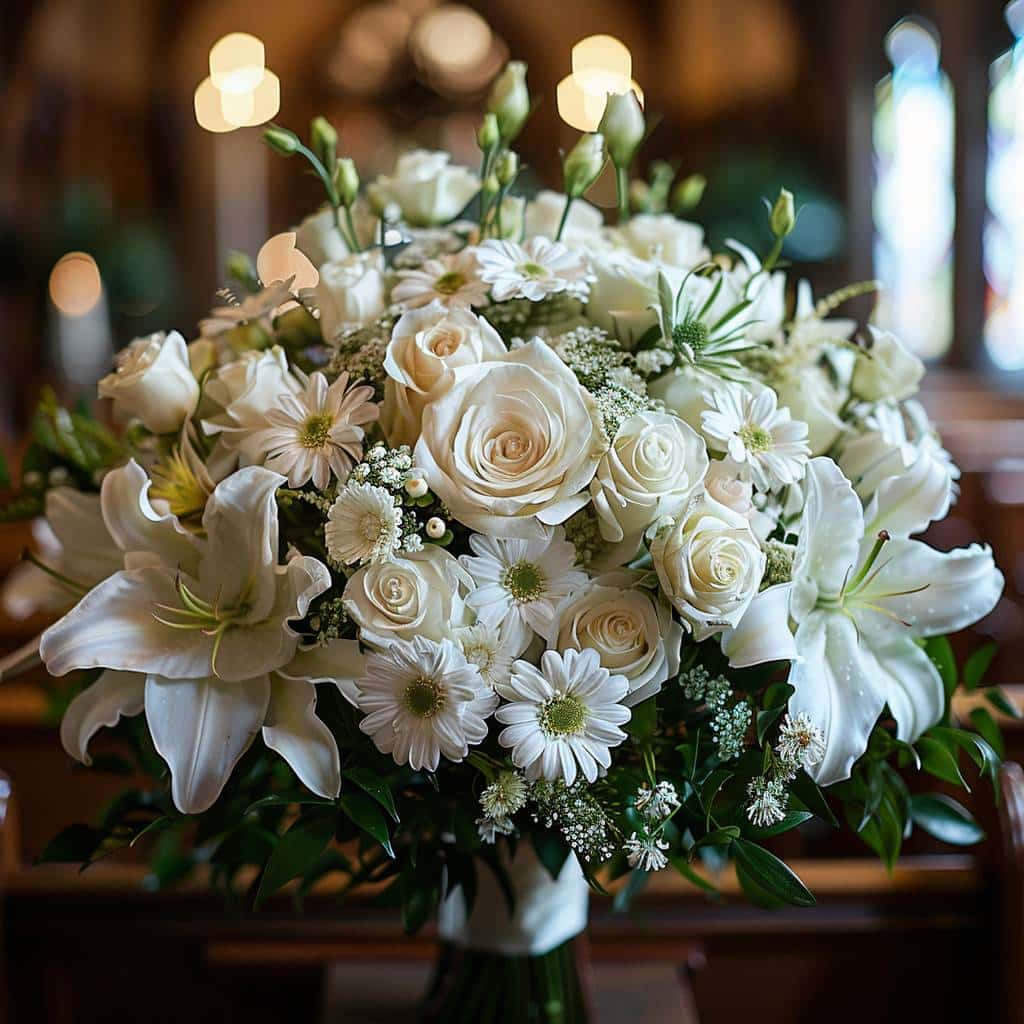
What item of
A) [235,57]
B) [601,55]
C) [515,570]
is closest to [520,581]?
[515,570]

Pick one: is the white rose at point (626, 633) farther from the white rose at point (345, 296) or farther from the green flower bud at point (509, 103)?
the green flower bud at point (509, 103)

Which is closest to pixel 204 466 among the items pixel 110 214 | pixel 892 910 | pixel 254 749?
pixel 254 749

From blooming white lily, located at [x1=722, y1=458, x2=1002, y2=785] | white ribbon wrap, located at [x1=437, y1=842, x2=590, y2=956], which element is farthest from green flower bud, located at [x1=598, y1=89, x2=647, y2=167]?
white ribbon wrap, located at [x1=437, y1=842, x2=590, y2=956]

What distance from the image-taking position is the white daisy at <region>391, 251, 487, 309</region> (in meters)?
0.70

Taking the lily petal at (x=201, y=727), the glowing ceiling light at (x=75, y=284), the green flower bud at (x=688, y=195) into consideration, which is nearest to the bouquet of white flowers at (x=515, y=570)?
the lily petal at (x=201, y=727)

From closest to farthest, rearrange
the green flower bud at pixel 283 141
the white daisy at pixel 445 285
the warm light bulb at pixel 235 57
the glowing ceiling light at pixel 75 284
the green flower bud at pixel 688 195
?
the white daisy at pixel 445 285 → the green flower bud at pixel 283 141 → the green flower bud at pixel 688 195 → the glowing ceiling light at pixel 75 284 → the warm light bulb at pixel 235 57

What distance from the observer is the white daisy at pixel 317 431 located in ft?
2.10

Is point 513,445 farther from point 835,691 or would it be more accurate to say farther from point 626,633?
point 835,691

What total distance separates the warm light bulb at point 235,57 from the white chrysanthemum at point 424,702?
5999 mm

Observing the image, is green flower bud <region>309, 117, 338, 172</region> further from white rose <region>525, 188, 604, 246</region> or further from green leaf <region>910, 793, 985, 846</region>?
green leaf <region>910, 793, 985, 846</region>

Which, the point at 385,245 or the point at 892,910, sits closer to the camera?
the point at 385,245

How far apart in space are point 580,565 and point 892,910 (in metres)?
0.59

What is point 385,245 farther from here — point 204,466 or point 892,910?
point 892,910

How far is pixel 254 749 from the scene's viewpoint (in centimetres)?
74
